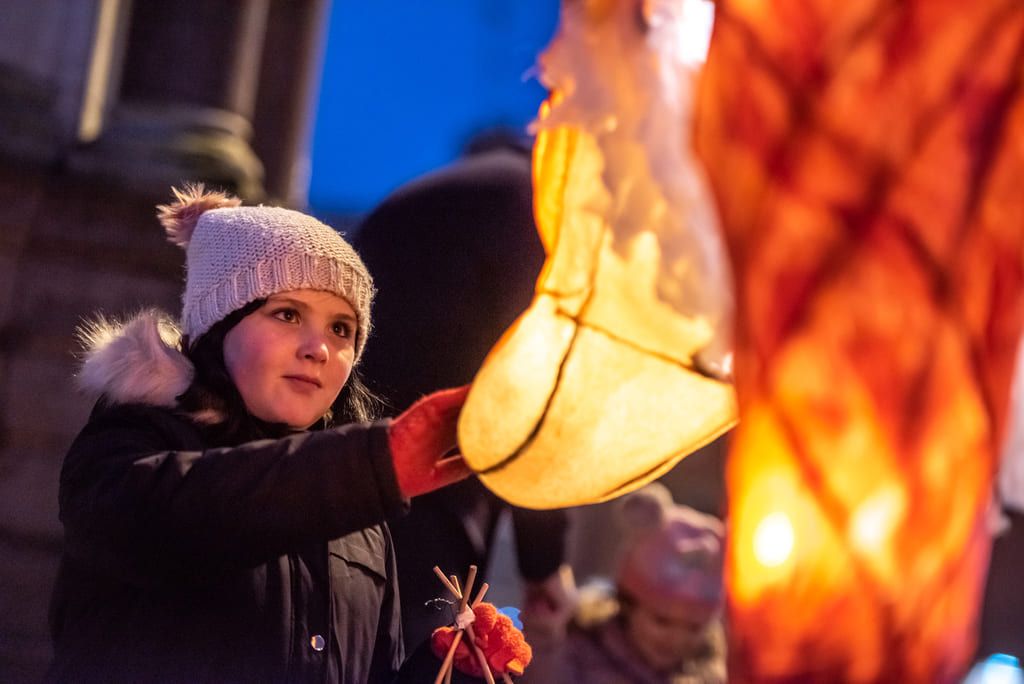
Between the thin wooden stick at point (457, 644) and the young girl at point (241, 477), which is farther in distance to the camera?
the thin wooden stick at point (457, 644)

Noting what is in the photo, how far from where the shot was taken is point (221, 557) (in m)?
1.26

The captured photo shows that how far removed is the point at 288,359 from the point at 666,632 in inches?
107

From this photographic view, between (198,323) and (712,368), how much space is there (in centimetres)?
83

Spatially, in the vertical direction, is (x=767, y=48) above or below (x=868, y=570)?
above

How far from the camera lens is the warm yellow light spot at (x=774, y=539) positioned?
921mm

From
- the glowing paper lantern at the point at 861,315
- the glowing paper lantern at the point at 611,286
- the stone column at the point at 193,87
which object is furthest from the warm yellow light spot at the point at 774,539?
the stone column at the point at 193,87

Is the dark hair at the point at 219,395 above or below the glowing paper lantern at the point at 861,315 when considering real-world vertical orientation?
below

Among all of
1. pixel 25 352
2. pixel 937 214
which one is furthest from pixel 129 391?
pixel 25 352

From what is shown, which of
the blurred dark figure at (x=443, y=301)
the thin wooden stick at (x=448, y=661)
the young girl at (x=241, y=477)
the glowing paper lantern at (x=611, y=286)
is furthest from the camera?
the blurred dark figure at (x=443, y=301)

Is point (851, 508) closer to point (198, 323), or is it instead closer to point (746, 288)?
point (746, 288)

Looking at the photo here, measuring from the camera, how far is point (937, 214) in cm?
93

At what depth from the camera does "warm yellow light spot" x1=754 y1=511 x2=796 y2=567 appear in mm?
921

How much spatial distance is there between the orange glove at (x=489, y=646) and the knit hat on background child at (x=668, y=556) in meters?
2.50

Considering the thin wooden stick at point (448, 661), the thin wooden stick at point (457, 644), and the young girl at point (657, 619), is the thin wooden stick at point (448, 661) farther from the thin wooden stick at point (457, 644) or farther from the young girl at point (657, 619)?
the young girl at point (657, 619)
